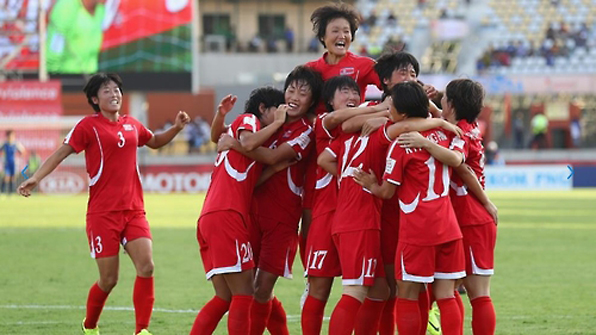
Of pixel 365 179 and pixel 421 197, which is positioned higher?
pixel 365 179

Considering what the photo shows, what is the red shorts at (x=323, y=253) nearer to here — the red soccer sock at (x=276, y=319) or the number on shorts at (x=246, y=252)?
the number on shorts at (x=246, y=252)

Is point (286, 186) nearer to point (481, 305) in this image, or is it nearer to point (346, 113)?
point (346, 113)

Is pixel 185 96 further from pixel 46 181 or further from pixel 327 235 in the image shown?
pixel 327 235

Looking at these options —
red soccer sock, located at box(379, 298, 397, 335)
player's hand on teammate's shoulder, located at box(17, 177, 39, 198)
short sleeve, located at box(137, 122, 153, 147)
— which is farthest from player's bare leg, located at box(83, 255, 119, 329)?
red soccer sock, located at box(379, 298, 397, 335)

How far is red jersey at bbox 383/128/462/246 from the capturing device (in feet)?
22.0

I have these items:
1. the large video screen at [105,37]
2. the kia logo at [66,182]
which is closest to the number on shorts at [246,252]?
the kia logo at [66,182]

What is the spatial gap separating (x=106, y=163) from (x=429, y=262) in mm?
3218

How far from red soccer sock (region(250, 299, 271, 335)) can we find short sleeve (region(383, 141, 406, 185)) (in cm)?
149

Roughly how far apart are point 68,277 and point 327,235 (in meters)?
6.86

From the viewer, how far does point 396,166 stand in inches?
266

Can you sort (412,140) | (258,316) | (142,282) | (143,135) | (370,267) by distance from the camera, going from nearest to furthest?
(412,140) < (370,267) < (258,316) < (142,282) < (143,135)

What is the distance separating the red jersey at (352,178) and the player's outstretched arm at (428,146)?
19 cm

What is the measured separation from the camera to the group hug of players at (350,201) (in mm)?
6785

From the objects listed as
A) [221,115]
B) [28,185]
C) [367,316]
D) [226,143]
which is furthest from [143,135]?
[367,316]
